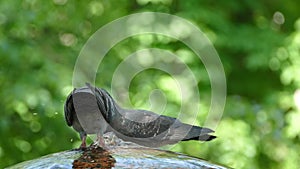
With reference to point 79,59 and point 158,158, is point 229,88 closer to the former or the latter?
point 79,59

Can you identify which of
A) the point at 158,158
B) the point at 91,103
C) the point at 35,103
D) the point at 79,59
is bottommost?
the point at 158,158

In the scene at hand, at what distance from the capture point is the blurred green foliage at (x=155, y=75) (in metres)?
4.86

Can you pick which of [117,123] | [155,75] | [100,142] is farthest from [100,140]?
[155,75]

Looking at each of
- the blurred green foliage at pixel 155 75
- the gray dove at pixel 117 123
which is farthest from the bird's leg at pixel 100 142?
the blurred green foliage at pixel 155 75

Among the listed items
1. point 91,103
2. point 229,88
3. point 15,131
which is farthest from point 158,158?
point 229,88

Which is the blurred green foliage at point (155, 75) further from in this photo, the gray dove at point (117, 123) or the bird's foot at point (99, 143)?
the bird's foot at point (99, 143)

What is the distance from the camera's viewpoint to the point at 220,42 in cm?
582

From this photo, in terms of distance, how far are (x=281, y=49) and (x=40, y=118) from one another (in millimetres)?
2161

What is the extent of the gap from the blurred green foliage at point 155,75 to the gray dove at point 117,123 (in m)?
1.87

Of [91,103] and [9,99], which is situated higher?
[9,99]

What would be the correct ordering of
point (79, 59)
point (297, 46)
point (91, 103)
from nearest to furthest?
1. point (91, 103)
2. point (79, 59)
3. point (297, 46)

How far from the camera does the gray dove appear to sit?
91.0 inches

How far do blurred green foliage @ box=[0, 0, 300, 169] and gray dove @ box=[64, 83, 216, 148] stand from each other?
1871 mm

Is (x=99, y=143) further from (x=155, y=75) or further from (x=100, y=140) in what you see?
(x=155, y=75)
